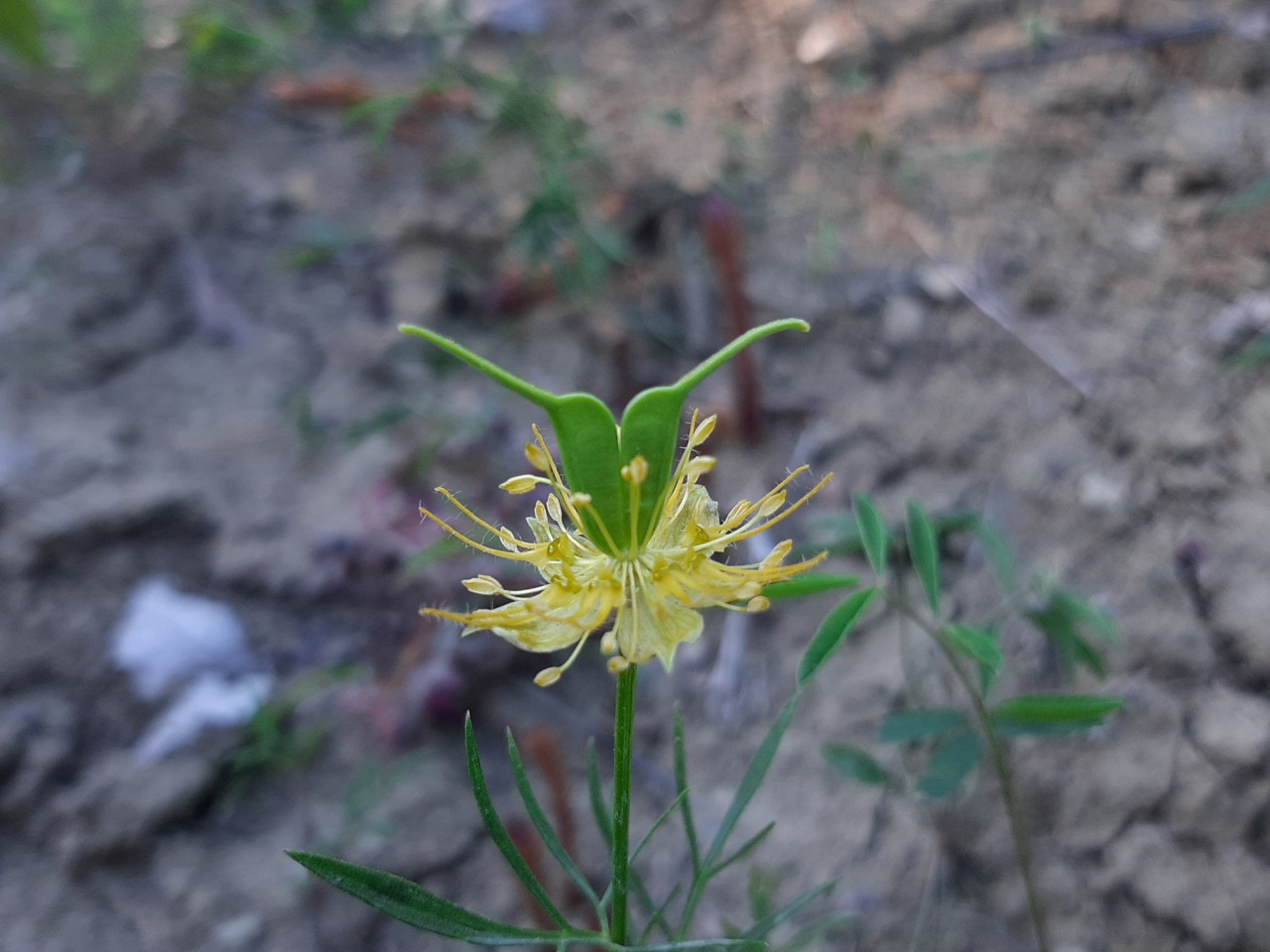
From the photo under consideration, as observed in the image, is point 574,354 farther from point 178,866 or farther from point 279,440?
point 178,866

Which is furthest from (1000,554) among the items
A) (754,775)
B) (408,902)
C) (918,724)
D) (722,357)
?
(408,902)

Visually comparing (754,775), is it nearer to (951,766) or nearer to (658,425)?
(951,766)

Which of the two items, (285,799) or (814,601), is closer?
(285,799)

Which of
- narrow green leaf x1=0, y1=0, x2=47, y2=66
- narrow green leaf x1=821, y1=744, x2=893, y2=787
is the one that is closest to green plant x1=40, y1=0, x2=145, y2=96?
narrow green leaf x1=0, y1=0, x2=47, y2=66

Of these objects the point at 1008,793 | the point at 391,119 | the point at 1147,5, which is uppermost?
the point at 1147,5

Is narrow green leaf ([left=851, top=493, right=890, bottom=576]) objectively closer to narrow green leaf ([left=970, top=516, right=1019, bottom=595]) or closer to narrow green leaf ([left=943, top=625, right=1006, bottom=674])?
narrow green leaf ([left=943, top=625, right=1006, bottom=674])

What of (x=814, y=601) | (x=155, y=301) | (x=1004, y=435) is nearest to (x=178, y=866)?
(x=814, y=601)
